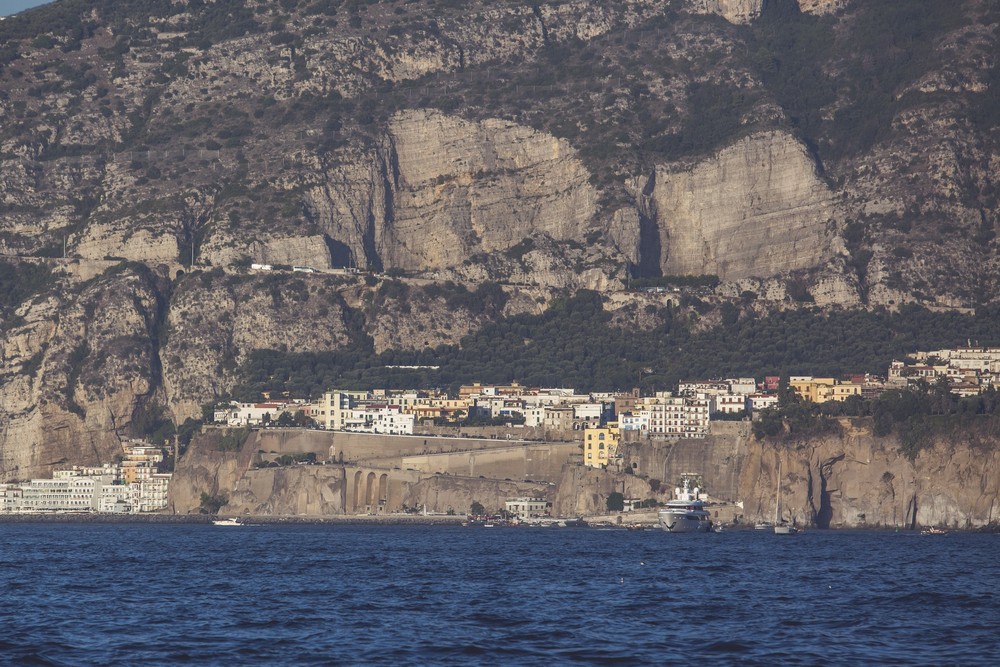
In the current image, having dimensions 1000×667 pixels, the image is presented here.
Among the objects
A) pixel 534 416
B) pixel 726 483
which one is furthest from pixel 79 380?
pixel 726 483

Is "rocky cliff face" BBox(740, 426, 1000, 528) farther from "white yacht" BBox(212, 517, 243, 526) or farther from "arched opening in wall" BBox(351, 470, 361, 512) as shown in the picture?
"white yacht" BBox(212, 517, 243, 526)

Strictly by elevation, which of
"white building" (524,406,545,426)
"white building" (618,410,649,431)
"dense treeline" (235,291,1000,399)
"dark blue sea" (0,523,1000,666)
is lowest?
"dark blue sea" (0,523,1000,666)

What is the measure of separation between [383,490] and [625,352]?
114 feet

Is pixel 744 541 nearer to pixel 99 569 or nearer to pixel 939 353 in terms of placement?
pixel 99 569

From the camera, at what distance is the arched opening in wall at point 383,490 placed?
159113 mm

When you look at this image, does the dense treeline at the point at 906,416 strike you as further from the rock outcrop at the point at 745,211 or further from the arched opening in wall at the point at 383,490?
the rock outcrop at the point at 745,211

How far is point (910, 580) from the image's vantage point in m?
84.2

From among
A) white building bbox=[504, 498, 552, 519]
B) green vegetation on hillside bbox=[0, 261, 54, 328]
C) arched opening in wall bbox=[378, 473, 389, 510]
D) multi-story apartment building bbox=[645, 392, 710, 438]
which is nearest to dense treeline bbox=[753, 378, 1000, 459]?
multi-story apartment building bbox=[645, 392, 710, 438]

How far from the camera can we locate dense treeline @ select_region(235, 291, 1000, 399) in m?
179

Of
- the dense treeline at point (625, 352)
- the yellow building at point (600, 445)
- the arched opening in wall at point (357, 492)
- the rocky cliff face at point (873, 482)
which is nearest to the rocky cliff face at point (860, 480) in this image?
the rocky cliff face at point (873, 482)

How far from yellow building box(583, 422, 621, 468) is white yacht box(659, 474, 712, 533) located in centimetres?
1503

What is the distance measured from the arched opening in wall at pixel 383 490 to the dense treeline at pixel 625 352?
67.1 ft

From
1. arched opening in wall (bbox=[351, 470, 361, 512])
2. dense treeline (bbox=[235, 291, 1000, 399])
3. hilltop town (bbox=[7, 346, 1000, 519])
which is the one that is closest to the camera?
arched opening in wall (bbox=[351, 470, 361, 512])

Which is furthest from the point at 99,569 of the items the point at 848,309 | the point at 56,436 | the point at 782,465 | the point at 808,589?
the point at 848,309
